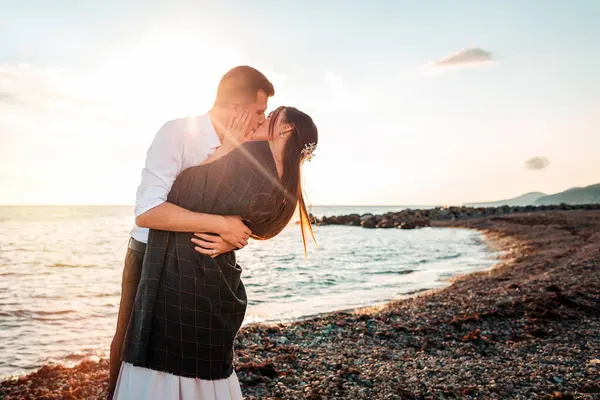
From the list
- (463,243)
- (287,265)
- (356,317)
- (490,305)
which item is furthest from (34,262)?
(463,243)

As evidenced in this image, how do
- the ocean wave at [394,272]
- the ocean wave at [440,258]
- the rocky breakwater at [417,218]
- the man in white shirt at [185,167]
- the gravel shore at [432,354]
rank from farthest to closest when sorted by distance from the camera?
the rocky breakwater at [417,218] < the ocean wave at [440,258] < the ocean wave at [394,272] < the gravel shore at [432,354] < the man in white shirt at [185,167]

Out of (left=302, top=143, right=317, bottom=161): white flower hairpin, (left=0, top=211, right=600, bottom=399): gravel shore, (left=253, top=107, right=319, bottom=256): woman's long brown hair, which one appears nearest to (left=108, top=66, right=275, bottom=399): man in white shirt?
(left=253, top=107, right=319, bottom=256): woman's long brown hair

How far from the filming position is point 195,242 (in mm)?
2035

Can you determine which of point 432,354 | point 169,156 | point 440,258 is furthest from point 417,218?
point 169,156

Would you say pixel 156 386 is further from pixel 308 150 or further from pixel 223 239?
pixel 308 150

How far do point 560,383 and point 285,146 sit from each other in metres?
4.18

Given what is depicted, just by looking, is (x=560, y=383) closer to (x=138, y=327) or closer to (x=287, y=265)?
(x=138, y=327)

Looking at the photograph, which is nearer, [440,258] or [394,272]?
[394,272]

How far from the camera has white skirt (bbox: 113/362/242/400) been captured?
208cm

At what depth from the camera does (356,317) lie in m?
8.00

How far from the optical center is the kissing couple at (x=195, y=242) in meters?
2.03

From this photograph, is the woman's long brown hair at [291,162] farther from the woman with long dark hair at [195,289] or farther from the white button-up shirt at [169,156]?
the white button-up shirt at [169,156]

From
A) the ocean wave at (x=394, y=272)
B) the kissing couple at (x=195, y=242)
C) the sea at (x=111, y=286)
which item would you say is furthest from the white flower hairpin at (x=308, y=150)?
the ocean wave at (x=394, y=272)

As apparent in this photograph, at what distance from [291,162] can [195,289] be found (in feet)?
2.43
